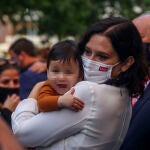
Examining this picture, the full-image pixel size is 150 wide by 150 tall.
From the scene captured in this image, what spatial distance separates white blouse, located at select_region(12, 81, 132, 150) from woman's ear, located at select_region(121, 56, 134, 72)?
0.38 feet

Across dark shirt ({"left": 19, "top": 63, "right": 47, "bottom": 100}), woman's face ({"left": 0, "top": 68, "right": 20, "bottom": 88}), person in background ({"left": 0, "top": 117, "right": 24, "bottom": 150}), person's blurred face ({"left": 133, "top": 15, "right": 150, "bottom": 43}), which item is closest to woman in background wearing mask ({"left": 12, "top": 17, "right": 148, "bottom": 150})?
person's blurred face ({"left": 133, "top": 15, "right": 150, "bottom": 43})

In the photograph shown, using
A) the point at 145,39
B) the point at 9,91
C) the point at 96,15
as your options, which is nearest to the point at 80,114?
the point at 145,39

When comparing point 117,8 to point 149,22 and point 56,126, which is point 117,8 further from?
point 56,126

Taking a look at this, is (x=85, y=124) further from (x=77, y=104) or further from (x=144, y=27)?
(x=144, y=27)

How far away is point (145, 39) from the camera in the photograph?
4.07 metres

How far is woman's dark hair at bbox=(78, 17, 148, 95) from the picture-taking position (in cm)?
306

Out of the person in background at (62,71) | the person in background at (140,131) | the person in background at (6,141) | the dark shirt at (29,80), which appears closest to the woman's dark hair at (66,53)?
the person in background at (62,71)

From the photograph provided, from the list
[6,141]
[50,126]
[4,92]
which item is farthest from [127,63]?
[4,92]

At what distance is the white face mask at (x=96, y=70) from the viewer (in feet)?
10.0

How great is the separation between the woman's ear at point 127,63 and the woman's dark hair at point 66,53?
25 cm

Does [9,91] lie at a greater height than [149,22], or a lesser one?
lesser

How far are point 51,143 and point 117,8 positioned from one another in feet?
51.4

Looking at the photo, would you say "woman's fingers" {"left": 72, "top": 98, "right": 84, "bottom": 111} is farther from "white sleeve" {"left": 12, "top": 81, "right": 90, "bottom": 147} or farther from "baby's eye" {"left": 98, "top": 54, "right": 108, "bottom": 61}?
"baby's eye" {"left": 98, "top": 54, "right": 108, "bottom": 61}

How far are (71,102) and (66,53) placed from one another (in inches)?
17.9
